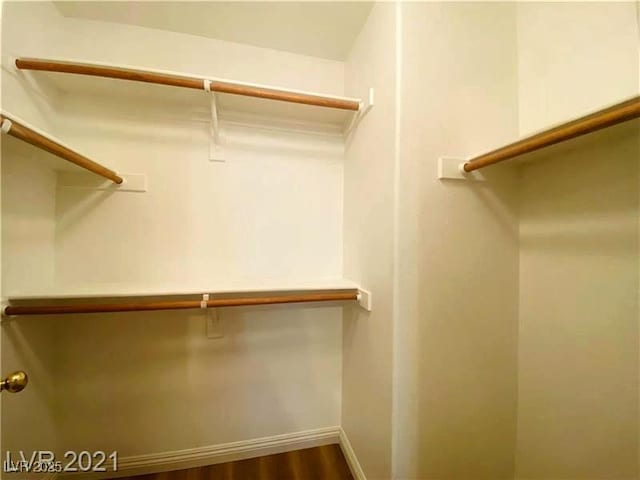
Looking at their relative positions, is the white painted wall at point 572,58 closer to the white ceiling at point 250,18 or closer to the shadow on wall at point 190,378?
the white ceiling at point 250,18

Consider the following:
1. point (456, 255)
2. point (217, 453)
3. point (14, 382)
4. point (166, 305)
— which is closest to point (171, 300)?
point (166, 305)

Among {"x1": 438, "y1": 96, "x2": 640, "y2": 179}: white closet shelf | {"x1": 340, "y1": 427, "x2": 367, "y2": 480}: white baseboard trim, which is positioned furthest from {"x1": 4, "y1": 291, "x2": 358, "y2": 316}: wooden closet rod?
{"x1": 340, "y1": 427, "x2": 367, "y2": 480}: white baseboard trim

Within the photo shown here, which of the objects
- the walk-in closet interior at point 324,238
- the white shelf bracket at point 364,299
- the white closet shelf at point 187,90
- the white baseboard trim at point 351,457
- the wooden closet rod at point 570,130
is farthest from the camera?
the white baseboard trim at point 351,457

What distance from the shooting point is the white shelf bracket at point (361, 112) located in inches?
43.6

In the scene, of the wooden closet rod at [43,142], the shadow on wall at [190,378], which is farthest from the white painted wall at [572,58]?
the wooden closet rod at [43,142]

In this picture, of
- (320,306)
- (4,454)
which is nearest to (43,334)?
(4,454)

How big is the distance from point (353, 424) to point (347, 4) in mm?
2105

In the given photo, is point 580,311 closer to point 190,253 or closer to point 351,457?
point 351,457

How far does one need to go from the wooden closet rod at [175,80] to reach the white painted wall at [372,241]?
22 cm

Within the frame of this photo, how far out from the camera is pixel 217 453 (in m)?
1.31

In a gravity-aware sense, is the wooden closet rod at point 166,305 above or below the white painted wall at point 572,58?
below

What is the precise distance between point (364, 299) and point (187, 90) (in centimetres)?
130

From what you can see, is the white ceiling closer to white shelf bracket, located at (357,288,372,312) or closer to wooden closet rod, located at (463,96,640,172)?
wooden closet rod, located at (463,96,640,172)

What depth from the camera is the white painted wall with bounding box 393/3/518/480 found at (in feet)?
3.05
